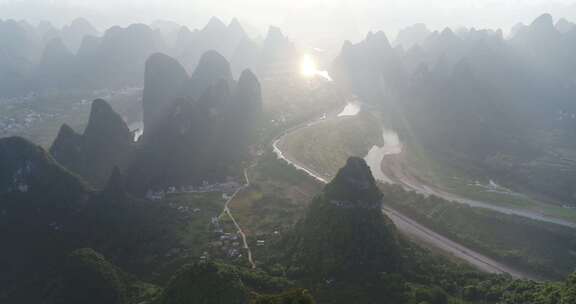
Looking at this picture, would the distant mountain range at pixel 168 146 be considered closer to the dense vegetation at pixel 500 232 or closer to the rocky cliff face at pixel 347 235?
the rocky cliff face at pixel 347 235

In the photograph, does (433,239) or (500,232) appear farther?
(500,232)

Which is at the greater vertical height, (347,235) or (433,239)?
(347,235)

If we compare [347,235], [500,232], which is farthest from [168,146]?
[500,232]

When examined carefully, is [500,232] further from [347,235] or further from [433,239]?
[347,235]

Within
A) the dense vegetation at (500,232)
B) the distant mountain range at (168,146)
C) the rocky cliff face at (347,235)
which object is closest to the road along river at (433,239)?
the dense vegetation at (500,232)

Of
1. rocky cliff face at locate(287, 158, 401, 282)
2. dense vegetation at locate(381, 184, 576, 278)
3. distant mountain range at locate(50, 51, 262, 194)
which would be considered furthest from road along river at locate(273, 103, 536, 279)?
distant mountain range at locate(50, 51, 262, 194)

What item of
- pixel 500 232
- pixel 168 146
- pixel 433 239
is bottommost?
pixel 500 232

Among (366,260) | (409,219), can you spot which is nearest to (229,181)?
(409,219)

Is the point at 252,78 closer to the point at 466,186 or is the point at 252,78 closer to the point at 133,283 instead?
the point at 466,186

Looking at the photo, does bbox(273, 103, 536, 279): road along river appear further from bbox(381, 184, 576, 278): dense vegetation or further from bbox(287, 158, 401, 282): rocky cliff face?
bbox(287, 158, 401, 282): rocky cliff face

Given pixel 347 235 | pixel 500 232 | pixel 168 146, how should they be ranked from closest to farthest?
pixel 347 235, pixel 500 232, pixel 168 146

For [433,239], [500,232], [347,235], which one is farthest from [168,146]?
[500,232]

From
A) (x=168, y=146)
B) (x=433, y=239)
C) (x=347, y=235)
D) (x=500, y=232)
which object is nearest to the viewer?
(x=347, y=235)
